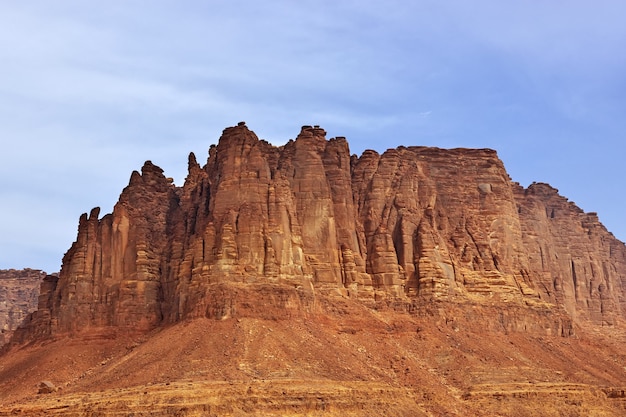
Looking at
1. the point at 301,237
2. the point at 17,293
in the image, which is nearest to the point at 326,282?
the point at 301,237

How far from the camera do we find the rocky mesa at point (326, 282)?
8881 cm

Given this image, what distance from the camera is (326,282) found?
100312 millimetres

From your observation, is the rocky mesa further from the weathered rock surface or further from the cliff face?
the weathered rock surface

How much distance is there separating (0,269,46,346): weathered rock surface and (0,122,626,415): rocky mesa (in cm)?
5038

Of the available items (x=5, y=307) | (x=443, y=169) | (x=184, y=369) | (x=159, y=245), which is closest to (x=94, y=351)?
(x=159, y=245)

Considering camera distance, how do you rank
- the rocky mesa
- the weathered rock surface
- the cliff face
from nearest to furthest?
the rocky mesa, the cliff face, the weathered rock surface

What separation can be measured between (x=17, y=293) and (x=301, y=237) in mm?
77758

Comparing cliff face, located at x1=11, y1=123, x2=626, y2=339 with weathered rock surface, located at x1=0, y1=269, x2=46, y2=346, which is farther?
weathered rock surface, located at x1=0, y1=269, x2=46, y2=346

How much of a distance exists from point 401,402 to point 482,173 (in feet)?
134

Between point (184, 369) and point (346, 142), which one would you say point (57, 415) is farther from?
point (346, 142)

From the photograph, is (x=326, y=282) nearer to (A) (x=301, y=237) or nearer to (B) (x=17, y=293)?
(A) (x=301, y=237)

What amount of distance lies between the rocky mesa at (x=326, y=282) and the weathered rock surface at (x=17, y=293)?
165 feet

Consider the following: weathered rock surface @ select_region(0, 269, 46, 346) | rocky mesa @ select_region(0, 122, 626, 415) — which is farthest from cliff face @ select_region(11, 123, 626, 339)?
weathered rock surface @ select_region(0, 269, 46, 346)

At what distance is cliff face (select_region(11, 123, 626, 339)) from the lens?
314 feet
